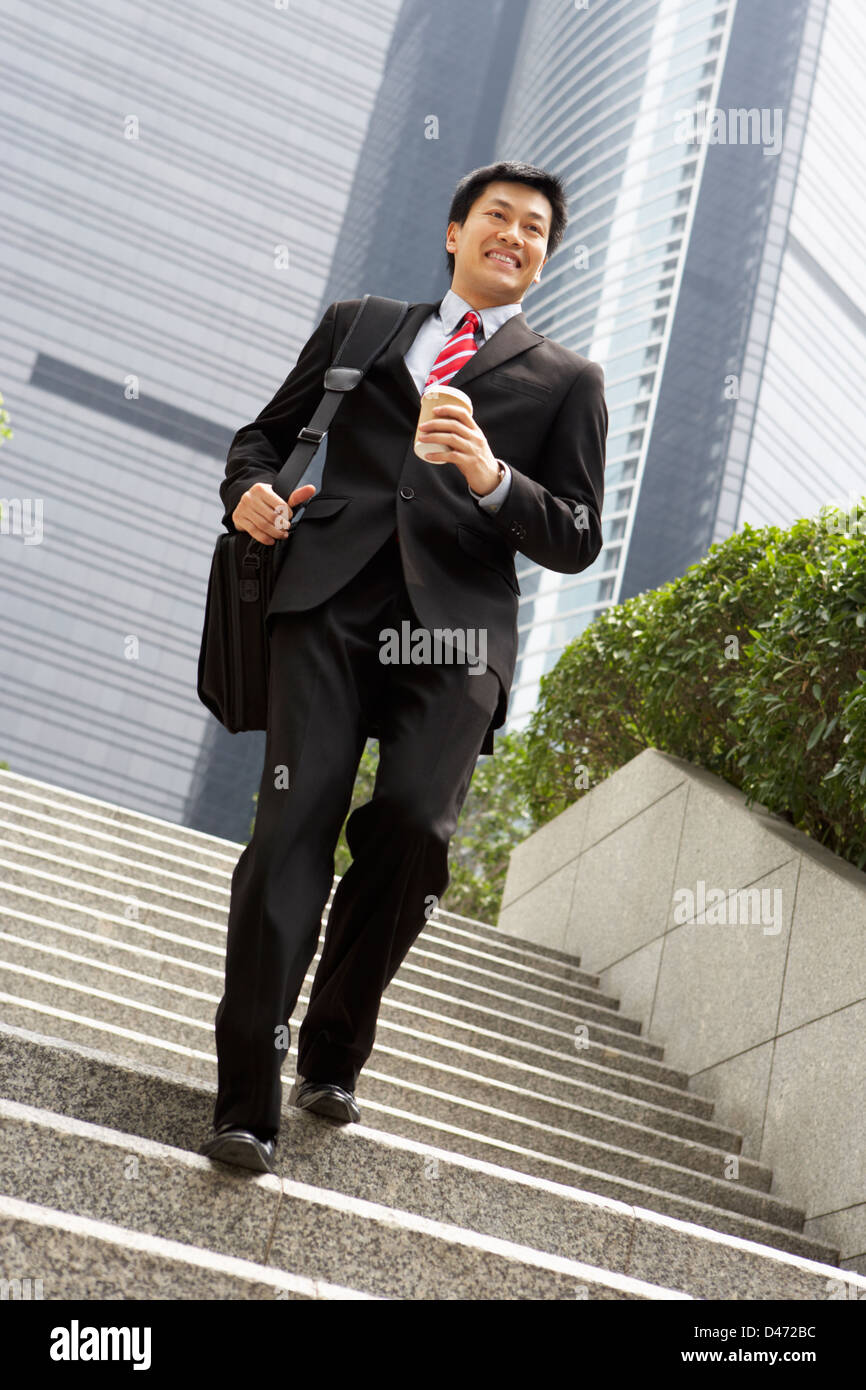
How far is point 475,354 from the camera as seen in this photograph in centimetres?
264

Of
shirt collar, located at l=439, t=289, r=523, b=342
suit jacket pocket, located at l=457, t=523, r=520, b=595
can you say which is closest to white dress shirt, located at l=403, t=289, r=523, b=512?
shirt collar, located at l=439, t=289, r=523, b=342

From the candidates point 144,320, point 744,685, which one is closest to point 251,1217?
point 744,685

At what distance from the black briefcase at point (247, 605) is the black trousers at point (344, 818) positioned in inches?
3.7

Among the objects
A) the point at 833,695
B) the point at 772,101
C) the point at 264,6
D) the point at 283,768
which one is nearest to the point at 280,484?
the point at 283,768

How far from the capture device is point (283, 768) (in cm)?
229

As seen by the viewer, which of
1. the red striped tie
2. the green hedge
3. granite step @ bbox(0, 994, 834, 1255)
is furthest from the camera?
the green hedge

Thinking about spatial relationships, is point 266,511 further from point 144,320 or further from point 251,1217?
point 144,320

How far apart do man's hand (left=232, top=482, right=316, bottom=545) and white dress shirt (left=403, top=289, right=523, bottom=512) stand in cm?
39

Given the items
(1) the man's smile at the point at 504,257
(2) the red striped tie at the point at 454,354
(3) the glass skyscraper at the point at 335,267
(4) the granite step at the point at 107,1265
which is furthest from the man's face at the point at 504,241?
(3) the glass skyscraper at the point at 335,267

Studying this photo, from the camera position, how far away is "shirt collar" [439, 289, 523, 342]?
274 cm

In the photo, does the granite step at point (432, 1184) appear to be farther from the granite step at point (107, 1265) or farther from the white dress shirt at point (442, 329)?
the white dress shirt at point (442, 329)

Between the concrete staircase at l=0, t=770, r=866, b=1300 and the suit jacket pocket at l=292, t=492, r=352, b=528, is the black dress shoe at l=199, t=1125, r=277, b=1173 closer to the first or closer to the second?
the concrete staircase at l=0, t=770, r=866, b=1300

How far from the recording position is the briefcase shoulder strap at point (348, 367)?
8.21 feet

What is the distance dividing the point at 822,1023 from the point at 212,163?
89.6 meters
